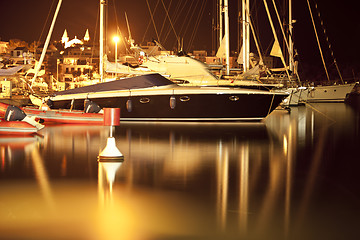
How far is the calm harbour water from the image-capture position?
6.48 m

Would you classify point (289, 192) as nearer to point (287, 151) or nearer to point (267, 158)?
point (267, 158)

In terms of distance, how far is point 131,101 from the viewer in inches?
965

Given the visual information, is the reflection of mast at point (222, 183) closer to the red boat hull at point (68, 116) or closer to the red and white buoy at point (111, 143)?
the red and white buoy at point (111, 143)

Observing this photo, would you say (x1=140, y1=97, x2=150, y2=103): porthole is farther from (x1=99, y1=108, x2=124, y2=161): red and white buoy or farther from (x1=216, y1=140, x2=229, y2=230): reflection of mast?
(x1=99, y1=108, x2=124, y2=161): red and white buoy

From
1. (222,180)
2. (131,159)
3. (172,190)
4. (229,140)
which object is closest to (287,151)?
(229,140)

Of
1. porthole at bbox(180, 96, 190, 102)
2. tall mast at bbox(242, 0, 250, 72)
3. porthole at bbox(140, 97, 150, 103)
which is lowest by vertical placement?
porthole at bbox(140, 97, 150, 103)

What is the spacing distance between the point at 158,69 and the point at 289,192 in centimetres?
1975

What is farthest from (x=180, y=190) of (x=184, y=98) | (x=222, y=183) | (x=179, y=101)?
(x=179, y=101)

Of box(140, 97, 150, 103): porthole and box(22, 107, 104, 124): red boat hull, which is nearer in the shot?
box(22, 107, 104, 124): red boat hull

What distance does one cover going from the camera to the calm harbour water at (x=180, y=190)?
6.48 metres

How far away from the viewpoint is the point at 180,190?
8.72 meters

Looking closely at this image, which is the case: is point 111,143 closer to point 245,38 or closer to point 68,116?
point 68,116

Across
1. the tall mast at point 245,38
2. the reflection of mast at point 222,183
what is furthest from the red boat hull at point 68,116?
the tall mast at point 245,38

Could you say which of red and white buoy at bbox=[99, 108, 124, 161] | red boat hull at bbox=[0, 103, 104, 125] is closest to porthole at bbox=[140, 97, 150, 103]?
red boat hull at bbox=[0, 103, 104, 125]
